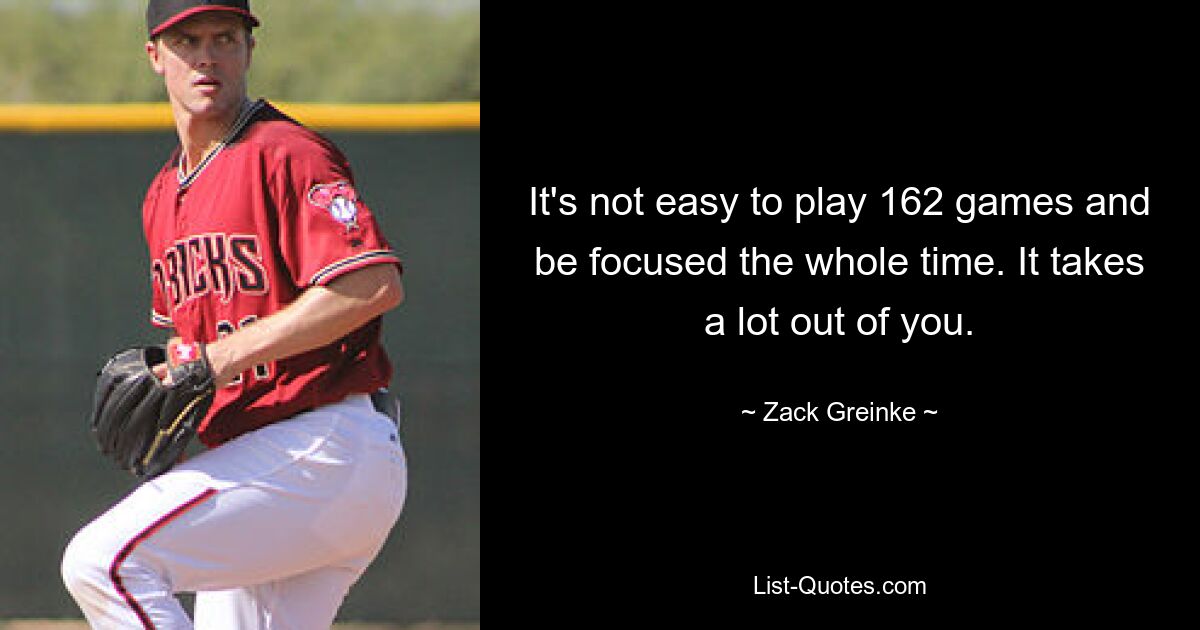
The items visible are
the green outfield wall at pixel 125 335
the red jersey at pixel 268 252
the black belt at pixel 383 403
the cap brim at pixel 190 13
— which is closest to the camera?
the red jersey at pixel 268 252

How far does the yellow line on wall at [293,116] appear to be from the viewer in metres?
5.91

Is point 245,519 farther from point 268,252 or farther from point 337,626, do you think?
point 337,626

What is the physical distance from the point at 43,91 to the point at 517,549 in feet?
22.3

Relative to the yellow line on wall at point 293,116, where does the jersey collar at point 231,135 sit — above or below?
below

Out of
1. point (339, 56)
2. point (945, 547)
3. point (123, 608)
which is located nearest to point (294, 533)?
point (123, 608)

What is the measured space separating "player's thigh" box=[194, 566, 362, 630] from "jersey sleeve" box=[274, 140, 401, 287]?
64 cm

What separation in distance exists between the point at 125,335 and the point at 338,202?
2446 millimetres

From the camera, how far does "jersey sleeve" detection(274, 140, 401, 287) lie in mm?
3660

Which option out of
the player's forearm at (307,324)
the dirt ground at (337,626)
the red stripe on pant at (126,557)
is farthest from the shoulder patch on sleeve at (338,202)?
the dirt ground at (337,626)

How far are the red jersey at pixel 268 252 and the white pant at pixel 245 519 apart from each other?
0.23 feet

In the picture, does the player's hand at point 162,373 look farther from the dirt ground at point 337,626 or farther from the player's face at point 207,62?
the dirt ground at point 337,626

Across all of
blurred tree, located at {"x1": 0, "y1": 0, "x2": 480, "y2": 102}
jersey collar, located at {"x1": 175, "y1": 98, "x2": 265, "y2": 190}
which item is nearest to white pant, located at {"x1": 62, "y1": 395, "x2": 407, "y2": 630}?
jersey collar, located at {"x1": 175, "y1": 98, "x2": 265, "y2": 190}

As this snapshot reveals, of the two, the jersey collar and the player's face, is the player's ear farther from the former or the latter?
the jersey collar

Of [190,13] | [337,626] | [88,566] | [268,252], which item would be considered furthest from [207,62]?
[337,626]
